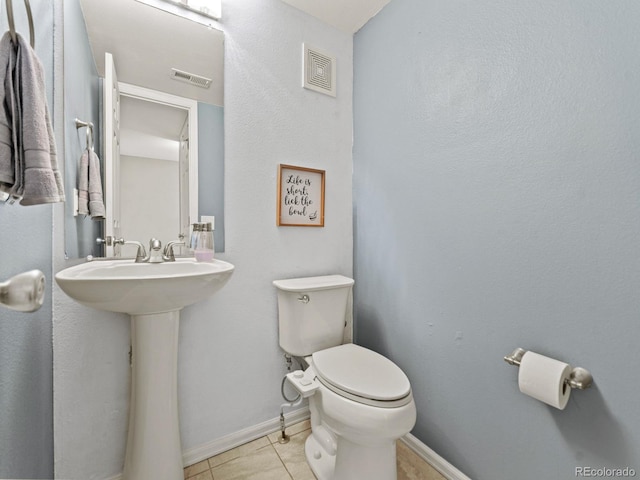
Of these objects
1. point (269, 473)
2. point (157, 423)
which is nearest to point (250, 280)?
point (157, 423)

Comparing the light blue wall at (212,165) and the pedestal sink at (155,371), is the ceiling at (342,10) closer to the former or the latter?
the light blue wall at (212,165)

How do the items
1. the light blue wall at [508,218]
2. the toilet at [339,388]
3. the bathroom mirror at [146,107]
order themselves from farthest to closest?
1. the bathroom mirror at [146,107]
2. the toilet at [339,388]
3. the light blue wall at [508,218]

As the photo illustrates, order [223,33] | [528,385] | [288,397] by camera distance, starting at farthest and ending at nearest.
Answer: [288,397], [223,33], [528,385]

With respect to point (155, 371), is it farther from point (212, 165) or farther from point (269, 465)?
point (212, 165)

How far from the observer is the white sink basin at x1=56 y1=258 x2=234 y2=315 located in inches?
31.9

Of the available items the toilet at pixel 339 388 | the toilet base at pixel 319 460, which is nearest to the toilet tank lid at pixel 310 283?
the toilet at pixel 339 388

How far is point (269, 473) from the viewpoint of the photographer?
1229 millimetres

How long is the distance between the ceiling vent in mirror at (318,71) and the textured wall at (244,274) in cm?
4

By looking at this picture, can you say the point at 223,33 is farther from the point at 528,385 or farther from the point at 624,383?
the point at 624,383

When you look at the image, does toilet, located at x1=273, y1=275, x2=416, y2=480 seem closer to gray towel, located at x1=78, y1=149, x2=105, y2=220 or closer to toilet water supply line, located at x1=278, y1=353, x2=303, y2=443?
toilet water supply line, located at x1=278, y1=353, x2=303, y2=443

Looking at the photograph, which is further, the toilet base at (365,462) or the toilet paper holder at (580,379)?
the toilet base at (365,462)

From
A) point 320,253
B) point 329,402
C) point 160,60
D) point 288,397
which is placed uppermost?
point 160,60

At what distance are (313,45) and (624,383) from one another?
1.86 metres

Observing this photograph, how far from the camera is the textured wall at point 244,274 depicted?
1.10 meters
